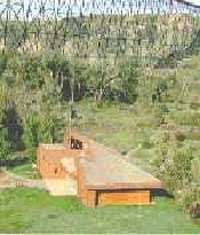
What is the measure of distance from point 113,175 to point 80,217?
8.17 feet

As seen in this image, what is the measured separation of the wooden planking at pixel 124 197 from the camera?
17.7 meters

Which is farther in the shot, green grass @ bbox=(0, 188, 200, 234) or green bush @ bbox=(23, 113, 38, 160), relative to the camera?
green bush @ bbox=(23, 113, 38, 160)

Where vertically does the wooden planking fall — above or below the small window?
below

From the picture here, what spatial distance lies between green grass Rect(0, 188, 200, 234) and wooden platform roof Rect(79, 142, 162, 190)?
1.95ft

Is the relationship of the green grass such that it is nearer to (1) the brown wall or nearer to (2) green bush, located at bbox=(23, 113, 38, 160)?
(1) the brown wall

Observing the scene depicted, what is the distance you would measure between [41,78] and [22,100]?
7.30m

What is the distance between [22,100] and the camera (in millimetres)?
32938

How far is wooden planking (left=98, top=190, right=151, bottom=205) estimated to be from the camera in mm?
17703

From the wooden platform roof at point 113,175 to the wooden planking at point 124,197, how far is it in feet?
0.82

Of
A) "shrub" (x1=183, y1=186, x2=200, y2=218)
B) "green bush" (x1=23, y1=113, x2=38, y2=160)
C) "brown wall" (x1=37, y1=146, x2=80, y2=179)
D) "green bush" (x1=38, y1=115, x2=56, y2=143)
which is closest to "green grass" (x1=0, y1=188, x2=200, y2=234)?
"shrub" (x1=183, y1=186, x2=200, y2=218)

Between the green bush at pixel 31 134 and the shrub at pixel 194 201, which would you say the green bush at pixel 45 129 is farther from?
the shrub at pixel 194 201

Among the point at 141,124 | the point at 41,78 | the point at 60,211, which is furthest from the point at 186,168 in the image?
the point at 41,78

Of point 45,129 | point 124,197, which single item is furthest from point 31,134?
point 124,197

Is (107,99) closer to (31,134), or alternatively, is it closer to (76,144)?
(31,134)
